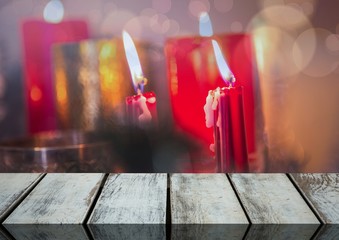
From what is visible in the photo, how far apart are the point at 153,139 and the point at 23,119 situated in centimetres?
29

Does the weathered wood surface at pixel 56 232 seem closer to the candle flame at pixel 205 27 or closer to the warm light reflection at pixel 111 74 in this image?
the warm light reflection at pixel 111 74

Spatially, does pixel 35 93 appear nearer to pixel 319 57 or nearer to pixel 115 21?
pixel 115 21

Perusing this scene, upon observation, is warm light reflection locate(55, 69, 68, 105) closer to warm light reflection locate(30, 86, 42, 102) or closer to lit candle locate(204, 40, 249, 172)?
warm light reflection locate(30, 86, 42, 102)

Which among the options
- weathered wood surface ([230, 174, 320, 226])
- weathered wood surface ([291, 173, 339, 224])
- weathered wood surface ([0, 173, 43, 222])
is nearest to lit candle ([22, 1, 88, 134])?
weathered wood surface ([0, 173, 43, 222])

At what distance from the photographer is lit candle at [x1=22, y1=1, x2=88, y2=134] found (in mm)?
976

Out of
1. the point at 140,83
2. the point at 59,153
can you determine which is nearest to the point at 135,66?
the point at 140,83

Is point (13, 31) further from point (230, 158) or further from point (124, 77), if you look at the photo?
point (230, 158)

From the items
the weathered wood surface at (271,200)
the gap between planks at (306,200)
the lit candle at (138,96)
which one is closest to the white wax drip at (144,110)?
the lit candle at (138,96)

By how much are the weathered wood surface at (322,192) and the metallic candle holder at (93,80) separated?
0.41 meters

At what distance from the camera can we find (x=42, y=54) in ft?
3.26

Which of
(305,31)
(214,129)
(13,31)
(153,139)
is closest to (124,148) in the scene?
(153,139)

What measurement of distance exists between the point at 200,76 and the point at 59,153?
0.34 m

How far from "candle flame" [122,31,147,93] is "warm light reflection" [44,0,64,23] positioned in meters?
0.15

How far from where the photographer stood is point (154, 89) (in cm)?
99
